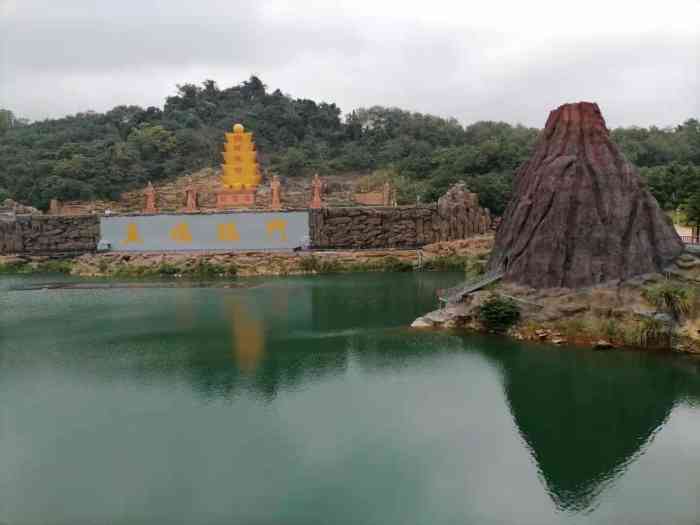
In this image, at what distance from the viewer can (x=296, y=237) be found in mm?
32812

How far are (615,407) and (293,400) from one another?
5.68 m

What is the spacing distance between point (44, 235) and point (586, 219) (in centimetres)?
2950

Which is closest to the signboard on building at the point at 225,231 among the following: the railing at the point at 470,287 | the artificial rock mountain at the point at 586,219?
the railing at the point at 470,287

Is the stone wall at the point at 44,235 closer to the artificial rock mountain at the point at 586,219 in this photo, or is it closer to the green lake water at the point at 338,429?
the green lake water at the point at 338,429

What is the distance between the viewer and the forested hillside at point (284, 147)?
41.1 meters

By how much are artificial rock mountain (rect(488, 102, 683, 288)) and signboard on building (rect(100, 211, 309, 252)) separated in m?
17.1

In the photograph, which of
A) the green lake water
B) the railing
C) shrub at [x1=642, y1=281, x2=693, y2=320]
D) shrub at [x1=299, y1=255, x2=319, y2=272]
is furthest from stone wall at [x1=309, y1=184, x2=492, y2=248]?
shrub at [x1=642, y1=281, x2=693, y2=320]

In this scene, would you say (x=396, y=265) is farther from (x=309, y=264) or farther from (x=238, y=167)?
(x=238, y=167)

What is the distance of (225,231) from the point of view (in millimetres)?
32781

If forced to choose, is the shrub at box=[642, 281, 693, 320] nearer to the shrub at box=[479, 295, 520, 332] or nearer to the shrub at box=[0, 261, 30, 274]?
the shrub at box=[479, 295, 520, 332]

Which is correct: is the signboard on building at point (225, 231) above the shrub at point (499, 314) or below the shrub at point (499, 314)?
above

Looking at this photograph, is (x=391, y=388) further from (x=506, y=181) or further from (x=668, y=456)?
(x=506, y=181)

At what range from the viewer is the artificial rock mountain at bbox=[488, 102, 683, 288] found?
15.8 m

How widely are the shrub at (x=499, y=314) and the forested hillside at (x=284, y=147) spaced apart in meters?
20.0
